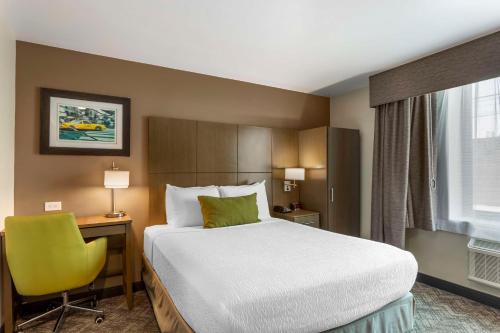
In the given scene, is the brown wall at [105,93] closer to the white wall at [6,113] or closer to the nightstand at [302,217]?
the white wall at [6,113]

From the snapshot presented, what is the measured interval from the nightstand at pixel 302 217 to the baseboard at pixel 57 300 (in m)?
1.95

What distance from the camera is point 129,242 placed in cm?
265

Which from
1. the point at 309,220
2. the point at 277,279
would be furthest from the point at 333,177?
the point at 277,279

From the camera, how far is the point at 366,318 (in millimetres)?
1748

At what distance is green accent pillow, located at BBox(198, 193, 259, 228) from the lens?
9.42 feet

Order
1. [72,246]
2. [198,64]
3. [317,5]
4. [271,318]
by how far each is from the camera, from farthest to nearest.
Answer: [198,64] → [72,246] → [317,5] → [271,318]

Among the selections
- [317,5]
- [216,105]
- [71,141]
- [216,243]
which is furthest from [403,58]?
[71,141]

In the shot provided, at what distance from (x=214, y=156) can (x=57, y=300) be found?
7.39 ft

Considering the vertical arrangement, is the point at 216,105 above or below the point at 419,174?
above

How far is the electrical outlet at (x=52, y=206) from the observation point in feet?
8.98

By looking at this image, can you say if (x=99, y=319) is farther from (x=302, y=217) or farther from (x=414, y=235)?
(x=414, y=235)

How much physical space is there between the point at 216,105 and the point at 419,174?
2697 mm

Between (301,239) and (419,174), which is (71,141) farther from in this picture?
(419,174)

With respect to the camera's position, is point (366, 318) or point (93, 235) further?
point (93, 235)
